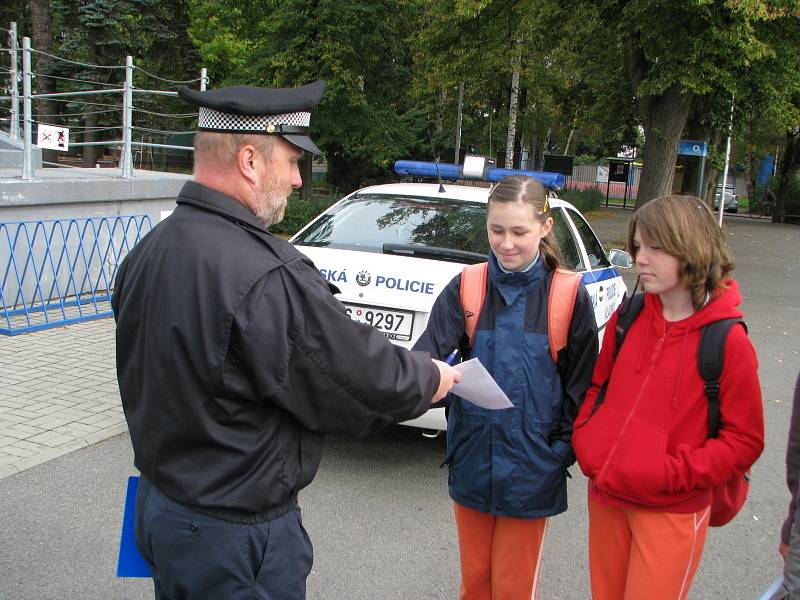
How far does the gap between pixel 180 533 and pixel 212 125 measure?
99 centimetres

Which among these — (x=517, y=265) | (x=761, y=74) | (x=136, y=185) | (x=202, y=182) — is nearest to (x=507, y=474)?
(x=517, y=265)

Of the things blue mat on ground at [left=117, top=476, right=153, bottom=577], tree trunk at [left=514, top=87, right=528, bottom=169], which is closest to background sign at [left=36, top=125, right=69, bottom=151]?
blue mat on ground at [left=117, top=476, right=153, bottom=577]

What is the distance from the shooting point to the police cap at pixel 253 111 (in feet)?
6.09

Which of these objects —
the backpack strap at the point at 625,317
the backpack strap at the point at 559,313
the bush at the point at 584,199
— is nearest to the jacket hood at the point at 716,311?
the backpack strap at the point at 625,317

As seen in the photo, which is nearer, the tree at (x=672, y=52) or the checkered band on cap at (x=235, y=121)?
the checkered band on cap at (x=235, y=121)

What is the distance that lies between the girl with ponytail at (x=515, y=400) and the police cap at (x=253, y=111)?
99 cm

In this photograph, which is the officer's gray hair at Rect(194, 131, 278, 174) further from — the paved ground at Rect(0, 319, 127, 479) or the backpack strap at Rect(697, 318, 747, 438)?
the paved ground at Rect(0, 319, 127, 479)

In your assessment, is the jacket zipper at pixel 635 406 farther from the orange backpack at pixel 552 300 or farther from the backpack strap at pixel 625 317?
the orange backpack at pixel 552 300

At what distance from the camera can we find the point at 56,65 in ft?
74.6

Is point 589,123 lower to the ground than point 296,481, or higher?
higher

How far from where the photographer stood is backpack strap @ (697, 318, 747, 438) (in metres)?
2.28

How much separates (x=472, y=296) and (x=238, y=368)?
3.83 ft

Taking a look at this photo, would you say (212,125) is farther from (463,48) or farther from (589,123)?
(589,123)

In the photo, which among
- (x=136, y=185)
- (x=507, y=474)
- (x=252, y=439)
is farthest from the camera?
(x=136, y=185)
